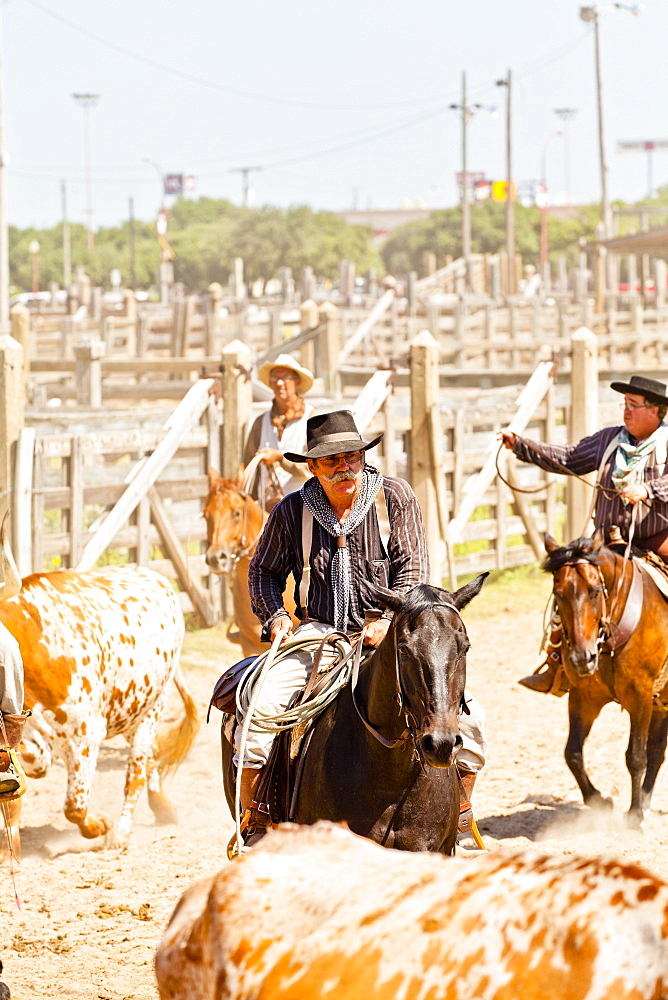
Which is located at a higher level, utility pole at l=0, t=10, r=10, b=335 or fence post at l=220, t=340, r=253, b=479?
utility pole at l=0, t=10, r=10, b=335

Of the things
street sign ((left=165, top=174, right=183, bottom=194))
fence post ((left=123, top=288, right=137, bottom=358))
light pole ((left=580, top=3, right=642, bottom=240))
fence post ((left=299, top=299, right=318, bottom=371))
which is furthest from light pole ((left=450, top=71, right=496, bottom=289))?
street sign ((left=165, top=174, right=183, bottom=194))

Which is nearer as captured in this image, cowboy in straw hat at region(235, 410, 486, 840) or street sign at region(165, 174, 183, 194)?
cowboy in straw hat at region(235, 410, 486, 840)

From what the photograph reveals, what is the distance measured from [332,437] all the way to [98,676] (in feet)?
8.72

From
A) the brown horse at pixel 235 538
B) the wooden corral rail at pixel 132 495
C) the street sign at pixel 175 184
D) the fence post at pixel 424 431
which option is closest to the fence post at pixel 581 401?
the fence post at pixel 424 431

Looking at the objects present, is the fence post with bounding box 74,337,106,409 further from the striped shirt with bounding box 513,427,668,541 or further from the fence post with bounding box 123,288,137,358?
the fence post with bounding box 123,288,137,358

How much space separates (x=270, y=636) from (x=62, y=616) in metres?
2.19

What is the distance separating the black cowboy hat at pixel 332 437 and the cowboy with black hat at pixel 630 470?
251cm

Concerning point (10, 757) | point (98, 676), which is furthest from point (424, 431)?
point (10, 757)

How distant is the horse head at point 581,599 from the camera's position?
698 centimetres

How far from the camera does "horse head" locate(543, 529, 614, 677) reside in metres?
6.98

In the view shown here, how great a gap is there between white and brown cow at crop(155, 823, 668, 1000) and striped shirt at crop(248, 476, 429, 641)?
235 cm

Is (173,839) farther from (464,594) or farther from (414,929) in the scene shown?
(414,929)

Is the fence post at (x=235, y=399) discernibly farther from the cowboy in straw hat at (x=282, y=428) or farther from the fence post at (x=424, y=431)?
the cowboy in straw hat at (x=282, y=428)

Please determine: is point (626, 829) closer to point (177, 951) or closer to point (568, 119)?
point (177, 951)
